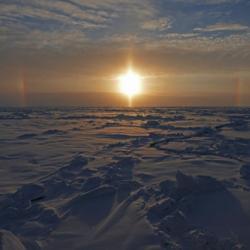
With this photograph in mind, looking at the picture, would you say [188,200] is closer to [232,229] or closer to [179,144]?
[232,229]

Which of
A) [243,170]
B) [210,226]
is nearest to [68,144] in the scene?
[243,170]

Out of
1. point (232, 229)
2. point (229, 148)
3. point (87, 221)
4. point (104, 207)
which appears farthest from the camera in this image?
point (229, 148)

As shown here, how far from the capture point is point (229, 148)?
10617mm

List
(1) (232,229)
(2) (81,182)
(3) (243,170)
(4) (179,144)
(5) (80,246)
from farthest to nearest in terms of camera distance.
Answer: (4) (179,144), (3) (243,170), (2) (81,182), (1) (232,229), (5) (80,246)

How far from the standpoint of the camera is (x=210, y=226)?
4.45 m

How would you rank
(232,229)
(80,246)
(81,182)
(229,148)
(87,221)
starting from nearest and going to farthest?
(80,246) → (232,229) → (87,221) → (81,182) → (229,148)

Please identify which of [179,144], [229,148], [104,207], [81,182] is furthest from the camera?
[179,144]

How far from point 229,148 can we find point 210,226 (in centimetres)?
657

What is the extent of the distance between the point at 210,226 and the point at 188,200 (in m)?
0.84

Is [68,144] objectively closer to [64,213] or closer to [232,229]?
[64,213]

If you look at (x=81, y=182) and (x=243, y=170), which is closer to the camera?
(x=81, y=182)

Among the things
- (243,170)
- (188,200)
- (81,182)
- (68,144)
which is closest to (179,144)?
(68,144)

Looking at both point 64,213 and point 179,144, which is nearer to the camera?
point 64,213

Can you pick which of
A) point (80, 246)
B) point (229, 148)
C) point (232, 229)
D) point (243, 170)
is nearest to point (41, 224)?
point (80, 246)
